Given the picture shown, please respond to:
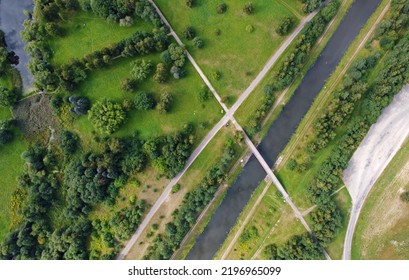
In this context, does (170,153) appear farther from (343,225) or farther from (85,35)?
(343,225)

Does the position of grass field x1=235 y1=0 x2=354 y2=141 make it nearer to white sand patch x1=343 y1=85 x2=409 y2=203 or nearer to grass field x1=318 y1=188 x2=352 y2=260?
white sand patch x1=343 y1=85 x2=409 y2=203

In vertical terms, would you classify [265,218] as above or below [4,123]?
above

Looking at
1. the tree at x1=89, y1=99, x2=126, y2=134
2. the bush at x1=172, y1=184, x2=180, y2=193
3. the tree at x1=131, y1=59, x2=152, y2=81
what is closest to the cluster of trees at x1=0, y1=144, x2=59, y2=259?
the tree at x1=89, y1=99, x2=126, y2=134

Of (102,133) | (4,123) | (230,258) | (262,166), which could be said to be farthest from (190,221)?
(4,123)

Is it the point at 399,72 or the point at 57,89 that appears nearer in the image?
the point at 399,72

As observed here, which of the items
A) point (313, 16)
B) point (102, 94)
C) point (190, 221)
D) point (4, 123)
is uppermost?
point (313, 16)

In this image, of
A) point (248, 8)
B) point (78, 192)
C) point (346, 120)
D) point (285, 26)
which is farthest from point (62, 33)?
point (346, 120)

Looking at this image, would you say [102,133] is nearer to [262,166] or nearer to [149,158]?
[149,158]

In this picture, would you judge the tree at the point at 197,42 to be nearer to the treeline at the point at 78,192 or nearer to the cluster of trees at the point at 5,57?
the treeline at the point at 78,192
